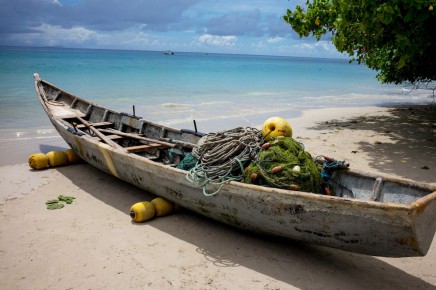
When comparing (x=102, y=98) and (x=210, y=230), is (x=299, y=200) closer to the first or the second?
(x=210, y=230)

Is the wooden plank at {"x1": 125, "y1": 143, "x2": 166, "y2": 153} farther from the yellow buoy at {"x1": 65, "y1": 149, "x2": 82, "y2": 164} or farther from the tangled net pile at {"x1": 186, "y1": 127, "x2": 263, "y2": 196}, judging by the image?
the yellow buoy at {"x1": 65, "y1": 149, "x2": 82, "y2": 164}

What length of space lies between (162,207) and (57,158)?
3351 mm

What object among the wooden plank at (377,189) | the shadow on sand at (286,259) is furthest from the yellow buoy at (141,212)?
the wooden plank at (377,189)

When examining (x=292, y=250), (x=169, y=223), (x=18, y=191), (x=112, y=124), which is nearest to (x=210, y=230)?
(x=169, y=223)

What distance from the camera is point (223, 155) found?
15.5ft

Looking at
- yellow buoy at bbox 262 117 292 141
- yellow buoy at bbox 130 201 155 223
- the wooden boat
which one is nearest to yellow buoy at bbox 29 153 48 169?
the wooden boat

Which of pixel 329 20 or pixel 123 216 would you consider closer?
pixel 123 216

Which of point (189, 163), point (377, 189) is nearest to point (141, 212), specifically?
point (189, 163)

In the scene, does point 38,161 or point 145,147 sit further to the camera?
point 38,161

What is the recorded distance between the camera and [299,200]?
12.0ft

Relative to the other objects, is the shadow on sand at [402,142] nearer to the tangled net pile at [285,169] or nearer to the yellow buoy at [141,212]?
the tangled net pile at [285,169]

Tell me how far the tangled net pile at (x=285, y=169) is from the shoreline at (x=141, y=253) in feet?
2.84

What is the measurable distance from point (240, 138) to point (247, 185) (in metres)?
1.01

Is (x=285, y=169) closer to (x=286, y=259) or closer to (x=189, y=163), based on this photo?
(x=286, y=259)
